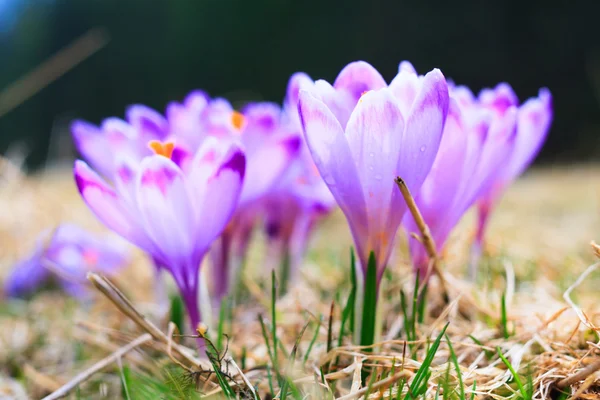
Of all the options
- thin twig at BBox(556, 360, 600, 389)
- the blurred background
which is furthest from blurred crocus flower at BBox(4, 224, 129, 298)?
the blurred background

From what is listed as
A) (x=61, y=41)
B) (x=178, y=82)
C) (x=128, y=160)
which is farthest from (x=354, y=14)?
(x=61, y=41)

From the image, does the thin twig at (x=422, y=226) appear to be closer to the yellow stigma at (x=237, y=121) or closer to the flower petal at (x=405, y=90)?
the flower petal at (x=405, y=90)

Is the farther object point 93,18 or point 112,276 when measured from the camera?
point 93,18

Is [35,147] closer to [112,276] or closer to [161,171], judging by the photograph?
[112,276]

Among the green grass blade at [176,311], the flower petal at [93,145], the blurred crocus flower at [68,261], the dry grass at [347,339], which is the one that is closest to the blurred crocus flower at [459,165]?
the dry grass at [347,339]

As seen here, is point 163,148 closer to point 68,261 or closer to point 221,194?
point 221,194

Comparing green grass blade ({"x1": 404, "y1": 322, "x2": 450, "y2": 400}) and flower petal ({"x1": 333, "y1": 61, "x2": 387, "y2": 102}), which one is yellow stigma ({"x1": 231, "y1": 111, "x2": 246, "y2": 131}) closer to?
flower petal ({"x1": 333, "y1": 61, "x2": 387, "y2": 102})
